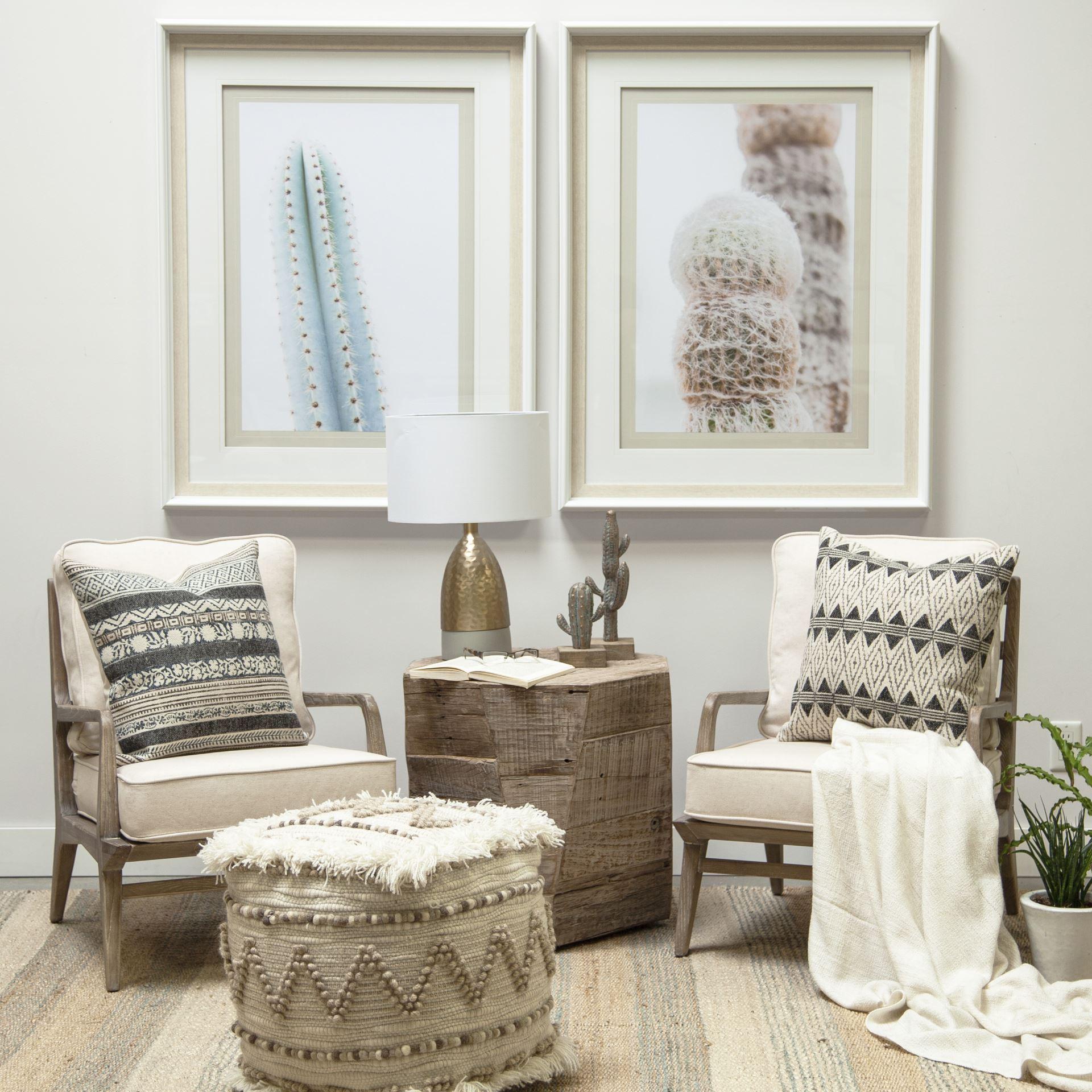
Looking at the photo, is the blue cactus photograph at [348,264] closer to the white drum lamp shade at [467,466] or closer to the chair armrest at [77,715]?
the white drum lamp shade at [467,466]

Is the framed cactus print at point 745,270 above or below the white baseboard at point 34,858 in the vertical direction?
above

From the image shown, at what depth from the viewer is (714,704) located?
2875 mm

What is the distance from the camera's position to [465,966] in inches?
74.7

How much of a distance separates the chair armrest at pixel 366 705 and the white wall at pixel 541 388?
36 cm

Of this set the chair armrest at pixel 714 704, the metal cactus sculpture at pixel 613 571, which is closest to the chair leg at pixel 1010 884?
the chair armrest at pixel 714 704

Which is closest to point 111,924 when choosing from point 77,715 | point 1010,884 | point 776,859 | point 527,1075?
point 77,715

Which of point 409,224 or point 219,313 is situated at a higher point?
point 409,224

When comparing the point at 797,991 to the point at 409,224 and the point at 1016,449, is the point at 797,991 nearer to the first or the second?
the point at 1016,449

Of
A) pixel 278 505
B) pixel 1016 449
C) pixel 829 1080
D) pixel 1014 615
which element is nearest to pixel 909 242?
pixel 1016 449

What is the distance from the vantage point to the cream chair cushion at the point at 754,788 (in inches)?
96.6

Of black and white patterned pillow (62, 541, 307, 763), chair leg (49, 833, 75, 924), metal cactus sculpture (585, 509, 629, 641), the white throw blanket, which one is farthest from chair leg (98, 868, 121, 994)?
the white throw blanket

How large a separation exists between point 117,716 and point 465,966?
3.65 feet

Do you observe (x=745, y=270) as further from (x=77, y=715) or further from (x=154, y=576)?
(x=77, y=715)

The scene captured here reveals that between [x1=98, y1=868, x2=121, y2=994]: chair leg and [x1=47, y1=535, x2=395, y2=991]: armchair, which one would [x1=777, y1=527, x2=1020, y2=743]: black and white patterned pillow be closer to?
[x1=47, y1=535, x2=395, y2=991]: armchair
